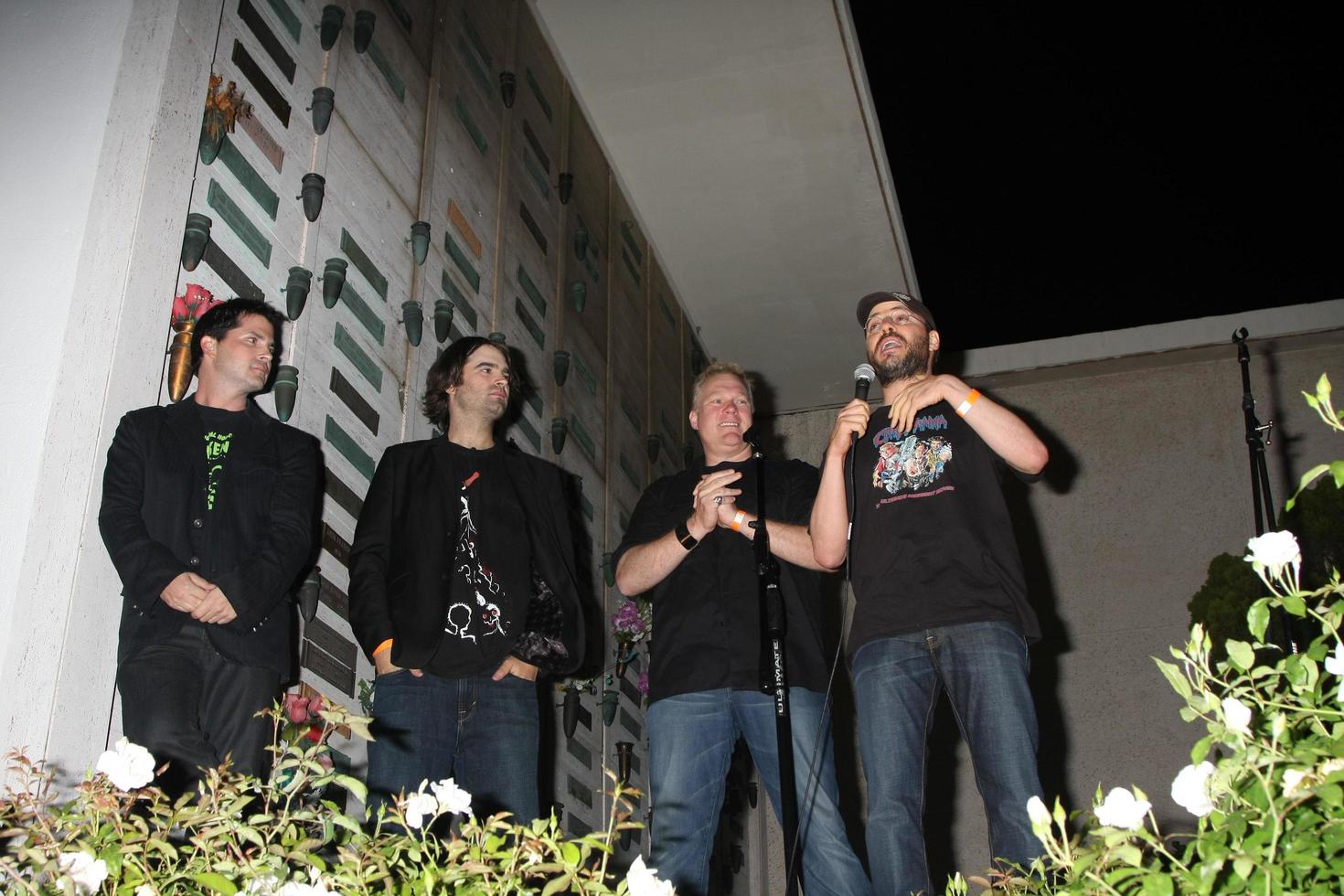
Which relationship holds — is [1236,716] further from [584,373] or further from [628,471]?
[628,471]

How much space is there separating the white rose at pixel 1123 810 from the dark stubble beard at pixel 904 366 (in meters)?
2.07

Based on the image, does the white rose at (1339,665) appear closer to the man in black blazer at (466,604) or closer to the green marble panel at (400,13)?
the man in black blazer at (466,604)

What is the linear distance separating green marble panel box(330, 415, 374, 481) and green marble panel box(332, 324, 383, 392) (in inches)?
8.9

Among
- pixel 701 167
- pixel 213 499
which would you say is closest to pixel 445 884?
pixel 213 499

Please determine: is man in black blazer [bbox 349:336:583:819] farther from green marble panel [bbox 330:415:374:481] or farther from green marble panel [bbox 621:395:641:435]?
green marble panel [bbox 621:395:641:435]

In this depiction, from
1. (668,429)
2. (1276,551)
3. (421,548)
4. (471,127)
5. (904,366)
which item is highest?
(471,127)

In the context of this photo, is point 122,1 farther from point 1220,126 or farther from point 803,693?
point 1220,126

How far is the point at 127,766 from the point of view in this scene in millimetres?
1254

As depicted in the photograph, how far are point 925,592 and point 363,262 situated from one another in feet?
6.71

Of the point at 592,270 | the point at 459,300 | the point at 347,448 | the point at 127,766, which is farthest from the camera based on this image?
the point at 592,270

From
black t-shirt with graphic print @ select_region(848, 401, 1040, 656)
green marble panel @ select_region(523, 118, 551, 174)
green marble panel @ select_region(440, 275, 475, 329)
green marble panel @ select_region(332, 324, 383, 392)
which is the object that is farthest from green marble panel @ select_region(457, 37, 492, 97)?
black t-shirt with graphic print @ select_region(848, 401, 1040, 656)

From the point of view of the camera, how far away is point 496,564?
10.6ft

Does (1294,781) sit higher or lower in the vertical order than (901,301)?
lower

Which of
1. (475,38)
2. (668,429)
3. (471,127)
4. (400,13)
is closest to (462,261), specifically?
(471,127)
